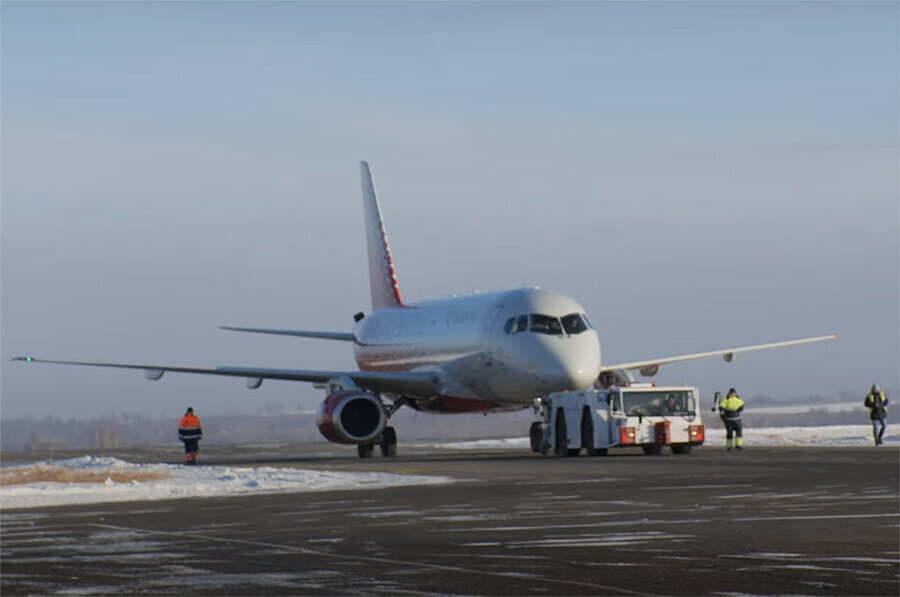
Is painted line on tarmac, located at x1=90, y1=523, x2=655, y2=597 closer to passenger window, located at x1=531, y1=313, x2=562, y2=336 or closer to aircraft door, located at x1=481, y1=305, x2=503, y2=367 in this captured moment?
passenger window, located at x1=531, y1=313, x2=562, y2=336

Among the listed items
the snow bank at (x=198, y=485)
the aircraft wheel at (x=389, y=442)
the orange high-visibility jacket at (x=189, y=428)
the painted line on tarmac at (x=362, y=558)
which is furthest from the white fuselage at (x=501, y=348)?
the painted line on tarmac at (x=362, y=558)

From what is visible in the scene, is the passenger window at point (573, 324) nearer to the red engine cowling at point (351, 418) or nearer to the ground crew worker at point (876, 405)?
the red engine cowling at point (351, 418)

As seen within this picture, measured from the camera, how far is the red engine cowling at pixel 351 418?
47.2m

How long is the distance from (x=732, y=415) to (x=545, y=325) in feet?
17.5

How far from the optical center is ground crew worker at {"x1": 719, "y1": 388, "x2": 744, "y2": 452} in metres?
45.3

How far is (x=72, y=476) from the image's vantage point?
35.4 m

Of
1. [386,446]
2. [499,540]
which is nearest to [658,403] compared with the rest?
[386,446]

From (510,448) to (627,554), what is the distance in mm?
38036

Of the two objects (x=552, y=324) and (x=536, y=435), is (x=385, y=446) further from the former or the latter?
(x=552, y=324)

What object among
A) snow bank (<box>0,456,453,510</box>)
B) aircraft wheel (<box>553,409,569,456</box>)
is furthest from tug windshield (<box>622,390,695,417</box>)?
snow bank (<box>0,456,453,510</box>)

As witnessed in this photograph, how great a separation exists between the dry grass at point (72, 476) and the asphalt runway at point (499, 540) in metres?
6.70

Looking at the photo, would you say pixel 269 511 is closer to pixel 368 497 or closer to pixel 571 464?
pixel 368 497

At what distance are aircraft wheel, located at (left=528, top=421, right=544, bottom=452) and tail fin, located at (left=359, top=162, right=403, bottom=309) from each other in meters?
16.2

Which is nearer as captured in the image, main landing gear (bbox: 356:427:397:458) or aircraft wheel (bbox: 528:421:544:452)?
aircraft wheel (bbox: 528:421:544:452)
